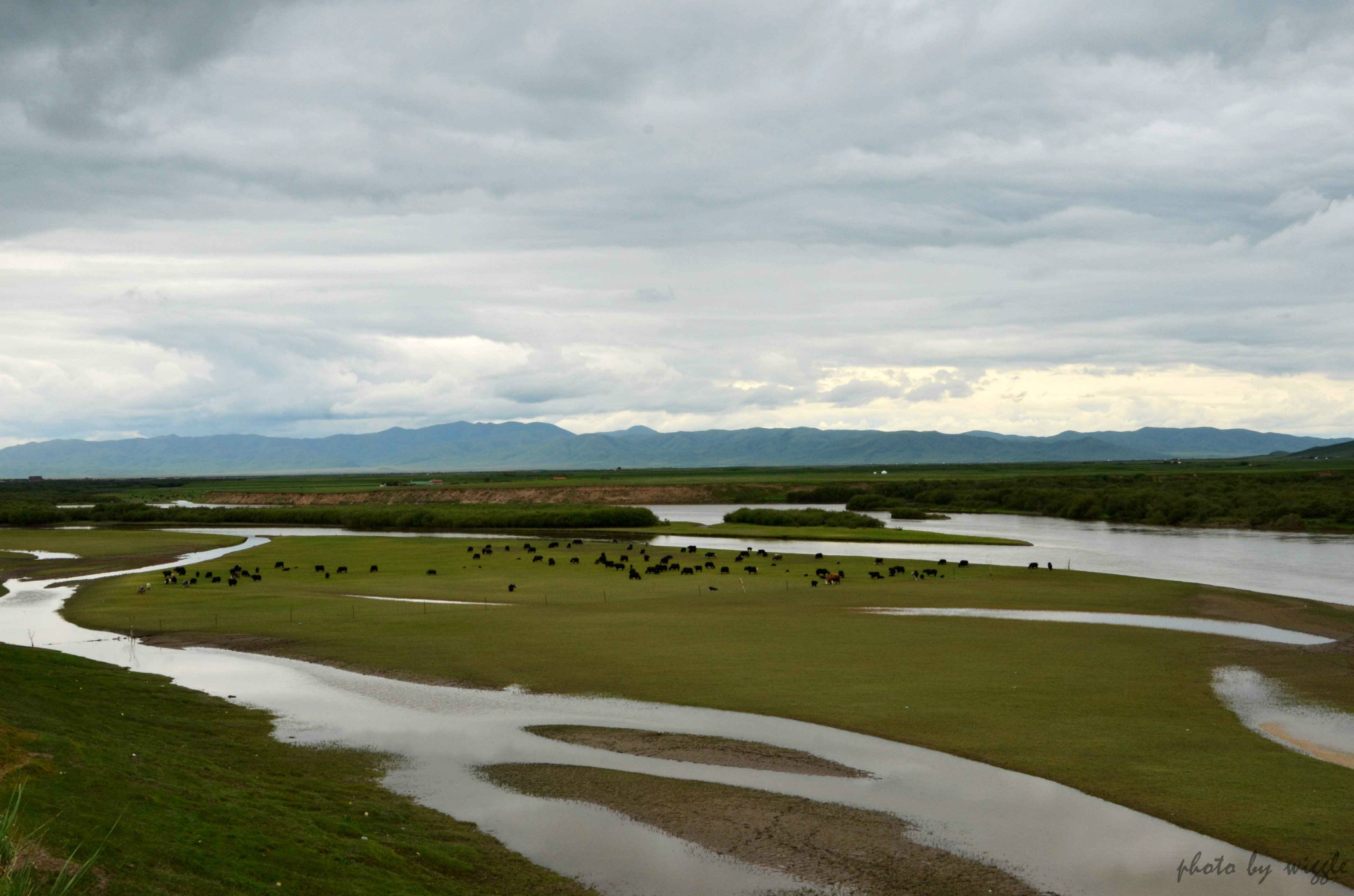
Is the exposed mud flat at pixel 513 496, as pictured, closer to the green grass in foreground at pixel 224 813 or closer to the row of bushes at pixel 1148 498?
the row of bushes at pixel 1148 498

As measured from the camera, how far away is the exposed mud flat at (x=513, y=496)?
131 m

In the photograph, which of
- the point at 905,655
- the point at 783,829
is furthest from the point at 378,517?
the point at 783,829

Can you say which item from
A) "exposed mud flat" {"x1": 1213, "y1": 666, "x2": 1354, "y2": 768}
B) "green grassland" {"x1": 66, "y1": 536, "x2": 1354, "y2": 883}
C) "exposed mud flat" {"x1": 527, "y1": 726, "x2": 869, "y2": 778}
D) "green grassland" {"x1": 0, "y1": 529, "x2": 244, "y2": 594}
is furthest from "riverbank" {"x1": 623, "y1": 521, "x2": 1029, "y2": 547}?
"exposed mud flat" {"x1": 527, "y1": 726, "x2": 869, "y2": 778}

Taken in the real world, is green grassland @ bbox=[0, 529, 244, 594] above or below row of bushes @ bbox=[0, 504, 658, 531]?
below

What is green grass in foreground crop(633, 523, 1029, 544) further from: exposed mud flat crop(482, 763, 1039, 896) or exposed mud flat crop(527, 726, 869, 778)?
exposed mud flat crop(482, 763, 1039, 896)

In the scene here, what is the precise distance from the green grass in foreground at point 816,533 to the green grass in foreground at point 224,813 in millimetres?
55696

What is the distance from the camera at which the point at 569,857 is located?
44.6 ft

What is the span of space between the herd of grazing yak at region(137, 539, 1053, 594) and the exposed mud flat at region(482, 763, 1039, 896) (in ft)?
82.0

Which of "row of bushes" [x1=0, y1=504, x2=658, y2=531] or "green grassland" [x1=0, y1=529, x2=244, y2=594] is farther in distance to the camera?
"row of bushes" [x1=0, y1=504, x2=658, y2=531]

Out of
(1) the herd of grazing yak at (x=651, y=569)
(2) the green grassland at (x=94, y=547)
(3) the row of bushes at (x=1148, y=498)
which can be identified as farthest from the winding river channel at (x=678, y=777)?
(3) the row of bushes at (x=1148, y=498)

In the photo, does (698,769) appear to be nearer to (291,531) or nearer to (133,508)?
(291,531)

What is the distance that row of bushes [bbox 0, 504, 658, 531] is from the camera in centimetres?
8969

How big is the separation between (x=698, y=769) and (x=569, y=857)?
4.05 m

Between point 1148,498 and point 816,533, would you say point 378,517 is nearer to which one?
point 816,533
